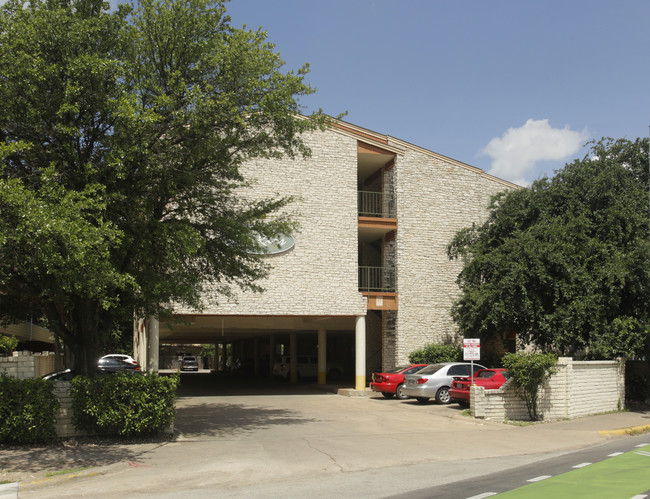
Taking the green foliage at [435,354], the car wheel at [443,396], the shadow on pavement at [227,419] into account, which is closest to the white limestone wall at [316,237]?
the green foliage at [435,354]

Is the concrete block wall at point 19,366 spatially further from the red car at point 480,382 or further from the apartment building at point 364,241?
the red car at point 480,382

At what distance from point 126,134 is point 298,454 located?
6.99 m

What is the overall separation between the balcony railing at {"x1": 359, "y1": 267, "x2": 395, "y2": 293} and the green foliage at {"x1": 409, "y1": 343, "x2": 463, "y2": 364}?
301 cm

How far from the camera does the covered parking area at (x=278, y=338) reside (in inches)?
977

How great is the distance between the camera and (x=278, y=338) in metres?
42.5

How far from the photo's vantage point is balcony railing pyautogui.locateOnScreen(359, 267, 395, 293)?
2710 cm

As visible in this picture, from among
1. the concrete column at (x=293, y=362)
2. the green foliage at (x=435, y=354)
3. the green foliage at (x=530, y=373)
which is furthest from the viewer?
the concrete column at (x=293, y=362)

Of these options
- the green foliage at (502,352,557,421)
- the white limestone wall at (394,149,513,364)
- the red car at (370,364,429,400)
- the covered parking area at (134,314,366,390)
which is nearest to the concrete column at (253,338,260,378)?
the covered parking area at (134,314,366,390)

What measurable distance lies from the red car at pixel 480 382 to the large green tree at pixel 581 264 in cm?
297

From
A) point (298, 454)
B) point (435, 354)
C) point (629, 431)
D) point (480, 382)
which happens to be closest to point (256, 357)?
point (435, 354)

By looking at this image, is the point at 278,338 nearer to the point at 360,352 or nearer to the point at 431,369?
the point at 360,352

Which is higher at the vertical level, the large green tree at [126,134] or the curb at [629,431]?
the large green tree at [126,134]

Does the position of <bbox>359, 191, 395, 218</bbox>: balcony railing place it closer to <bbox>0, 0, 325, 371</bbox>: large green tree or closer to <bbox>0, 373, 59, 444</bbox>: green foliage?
<bbox>0, 0, 325, 371</bbox>: large green tree

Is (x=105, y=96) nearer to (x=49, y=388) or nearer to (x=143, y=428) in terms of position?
(x=49, y=388)
